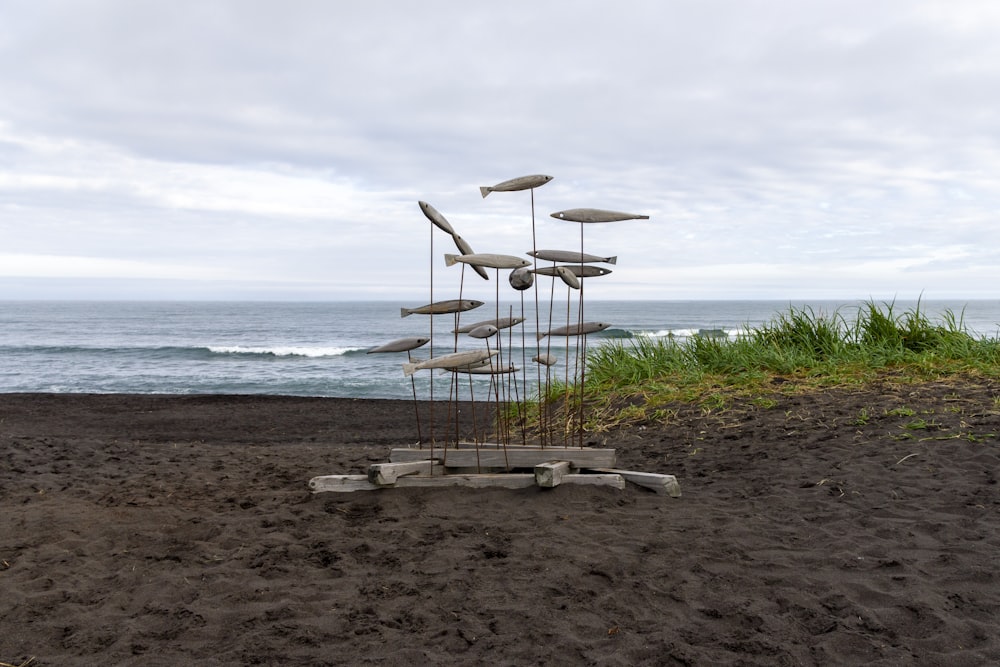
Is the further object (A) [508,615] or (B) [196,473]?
(B) [196,473]

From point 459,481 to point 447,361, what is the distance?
43.8 inches

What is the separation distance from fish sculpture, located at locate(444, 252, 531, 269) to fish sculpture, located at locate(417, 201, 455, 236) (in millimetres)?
198

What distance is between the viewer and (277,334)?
38.4 m

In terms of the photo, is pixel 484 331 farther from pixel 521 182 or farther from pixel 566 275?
pixel 521 182

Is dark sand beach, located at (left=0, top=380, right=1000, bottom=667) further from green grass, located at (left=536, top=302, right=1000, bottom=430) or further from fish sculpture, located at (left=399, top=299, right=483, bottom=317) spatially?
green grass, located at (left=536, top=302, right=1000, bottom=430)

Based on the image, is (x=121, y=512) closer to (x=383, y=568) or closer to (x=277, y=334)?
(x=383, y=568)

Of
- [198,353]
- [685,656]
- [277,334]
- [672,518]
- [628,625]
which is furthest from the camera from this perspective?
[277,334]

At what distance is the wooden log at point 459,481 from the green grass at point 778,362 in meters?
2.72

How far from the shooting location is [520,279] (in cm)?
423

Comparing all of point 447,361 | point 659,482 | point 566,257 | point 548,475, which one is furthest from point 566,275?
point 659,482

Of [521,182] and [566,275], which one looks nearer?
[521,182]

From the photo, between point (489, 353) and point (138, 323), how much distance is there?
49.5 meters

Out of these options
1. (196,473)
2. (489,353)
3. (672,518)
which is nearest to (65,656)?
(489,353)

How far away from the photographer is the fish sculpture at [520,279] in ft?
13.8
